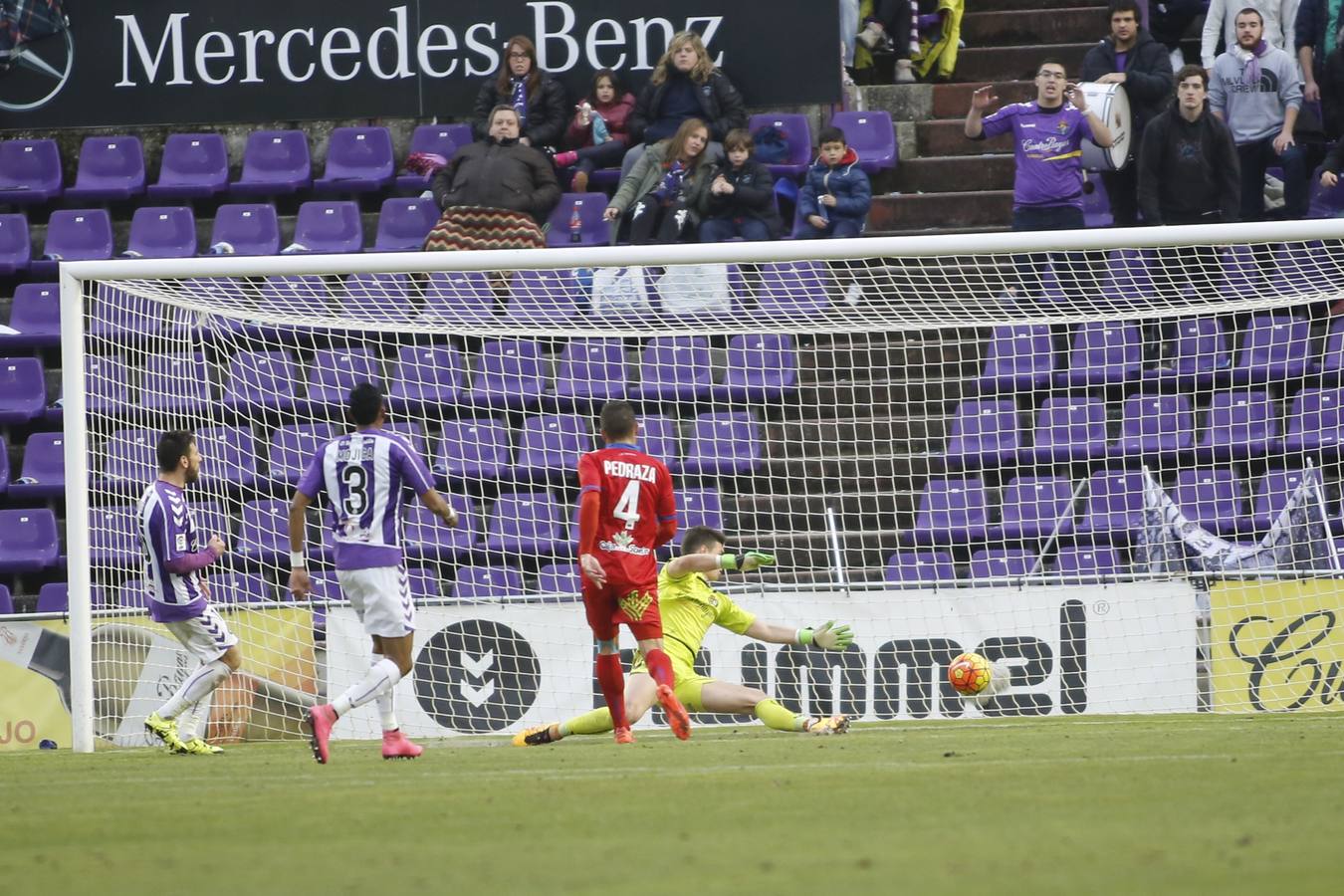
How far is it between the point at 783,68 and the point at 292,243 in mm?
4681

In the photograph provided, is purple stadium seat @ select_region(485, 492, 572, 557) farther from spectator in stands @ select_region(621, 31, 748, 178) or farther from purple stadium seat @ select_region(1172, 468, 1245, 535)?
purple stadium seat @ select_region(1172, 468, 1245, 535)

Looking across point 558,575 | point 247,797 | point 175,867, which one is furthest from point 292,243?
point 175,867

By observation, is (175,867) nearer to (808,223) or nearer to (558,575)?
(558,575)

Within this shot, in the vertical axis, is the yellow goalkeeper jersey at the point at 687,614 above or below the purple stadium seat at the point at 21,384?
below

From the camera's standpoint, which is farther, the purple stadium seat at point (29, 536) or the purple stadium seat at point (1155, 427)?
the purple stadium seat at point (29, 536)

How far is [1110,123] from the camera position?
46.6ft

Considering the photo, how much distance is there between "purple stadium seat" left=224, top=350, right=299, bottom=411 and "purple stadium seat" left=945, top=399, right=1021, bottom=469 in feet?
15.7

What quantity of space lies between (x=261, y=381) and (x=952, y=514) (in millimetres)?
5031

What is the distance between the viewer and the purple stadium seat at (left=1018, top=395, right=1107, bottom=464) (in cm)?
1274

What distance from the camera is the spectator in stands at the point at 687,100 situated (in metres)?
15.2

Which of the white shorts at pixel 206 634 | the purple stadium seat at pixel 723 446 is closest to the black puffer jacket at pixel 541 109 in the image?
the purple stadium seat at pixel 723 446

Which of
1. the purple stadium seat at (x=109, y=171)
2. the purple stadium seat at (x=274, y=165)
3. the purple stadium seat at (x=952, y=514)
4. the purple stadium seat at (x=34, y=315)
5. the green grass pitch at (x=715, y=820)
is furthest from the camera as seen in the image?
the purple stadium seat at (x=109, y=171)

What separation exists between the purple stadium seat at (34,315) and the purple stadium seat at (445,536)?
4.35 meters

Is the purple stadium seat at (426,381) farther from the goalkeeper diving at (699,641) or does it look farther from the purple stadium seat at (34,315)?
the purple stadium seat at (34,315)
